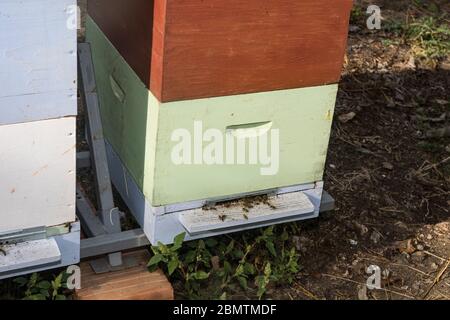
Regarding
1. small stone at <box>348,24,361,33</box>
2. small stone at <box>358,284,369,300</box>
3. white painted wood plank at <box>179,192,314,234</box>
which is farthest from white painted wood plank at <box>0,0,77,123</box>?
small stone at <box>348,24,361,33</box>

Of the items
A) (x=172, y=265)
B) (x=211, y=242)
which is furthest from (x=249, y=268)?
(x=172, y=265)

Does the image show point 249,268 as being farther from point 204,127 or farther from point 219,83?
point 219,83

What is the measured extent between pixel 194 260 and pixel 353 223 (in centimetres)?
78

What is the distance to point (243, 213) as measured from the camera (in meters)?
3.09

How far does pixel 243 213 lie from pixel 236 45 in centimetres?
65

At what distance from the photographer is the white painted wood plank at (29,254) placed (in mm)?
2732

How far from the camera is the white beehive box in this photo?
243cm

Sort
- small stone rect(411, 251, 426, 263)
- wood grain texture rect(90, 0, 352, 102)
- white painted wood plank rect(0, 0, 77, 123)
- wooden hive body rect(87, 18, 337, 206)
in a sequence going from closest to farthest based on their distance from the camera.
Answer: white painted wood plank rect(0, 0, 77, 123)
wood grain texture rect(90, 0, 352, 102)
wooden hive body rect(87, 18, 337, 206)
small stone rect(411, 251, 426, 263)

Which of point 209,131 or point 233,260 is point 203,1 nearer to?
point 209,131

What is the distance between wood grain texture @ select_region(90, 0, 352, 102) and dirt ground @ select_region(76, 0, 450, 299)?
0.82 m

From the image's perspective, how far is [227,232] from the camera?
10.3 feet

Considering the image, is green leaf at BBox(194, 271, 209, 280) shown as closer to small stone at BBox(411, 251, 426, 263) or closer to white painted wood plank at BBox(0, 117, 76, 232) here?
white painted wood plank at BBox(0, 117, 76, 232)

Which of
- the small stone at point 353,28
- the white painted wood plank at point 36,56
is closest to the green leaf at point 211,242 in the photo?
the white painted wood plank at point 36,56

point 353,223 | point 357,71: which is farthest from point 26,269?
point 357,71
